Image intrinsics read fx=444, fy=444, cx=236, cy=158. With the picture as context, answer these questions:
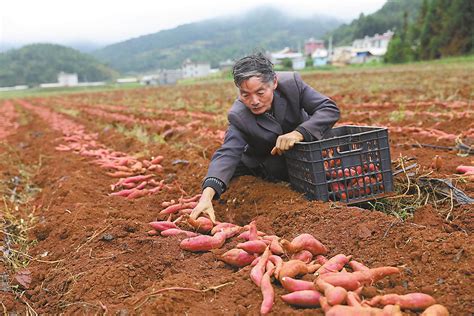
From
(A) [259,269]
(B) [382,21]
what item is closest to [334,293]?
(A) [259,269]

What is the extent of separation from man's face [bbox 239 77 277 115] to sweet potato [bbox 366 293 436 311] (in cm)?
181

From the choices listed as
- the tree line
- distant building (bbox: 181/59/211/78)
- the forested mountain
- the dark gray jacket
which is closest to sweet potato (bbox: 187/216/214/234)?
the dark gray jacket

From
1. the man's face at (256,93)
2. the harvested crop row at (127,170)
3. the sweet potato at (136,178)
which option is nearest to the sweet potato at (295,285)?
the man's face at (256,93)

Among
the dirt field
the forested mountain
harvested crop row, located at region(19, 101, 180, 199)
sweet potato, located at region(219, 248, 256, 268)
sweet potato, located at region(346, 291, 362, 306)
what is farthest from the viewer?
the forested mountain

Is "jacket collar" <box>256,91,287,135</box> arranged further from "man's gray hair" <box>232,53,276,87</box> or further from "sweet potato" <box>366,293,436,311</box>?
"sweet potato" <box>366,293,436,311</box>

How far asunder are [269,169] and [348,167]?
36.0 inches

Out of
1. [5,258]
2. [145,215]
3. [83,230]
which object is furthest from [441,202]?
[5,258]

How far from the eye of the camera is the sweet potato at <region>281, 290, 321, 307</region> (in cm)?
189

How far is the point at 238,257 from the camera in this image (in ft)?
8.04

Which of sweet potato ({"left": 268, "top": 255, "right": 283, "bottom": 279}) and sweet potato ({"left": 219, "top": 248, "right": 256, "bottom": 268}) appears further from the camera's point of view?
sweet potato ({"left": 219, "top": 248, "right": 256, "bottom": 268})

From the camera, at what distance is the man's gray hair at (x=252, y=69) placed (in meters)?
3.15

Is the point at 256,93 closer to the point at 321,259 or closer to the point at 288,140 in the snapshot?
the point at 288,140

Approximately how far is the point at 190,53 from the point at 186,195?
171912 mm

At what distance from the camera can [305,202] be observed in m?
3.20
